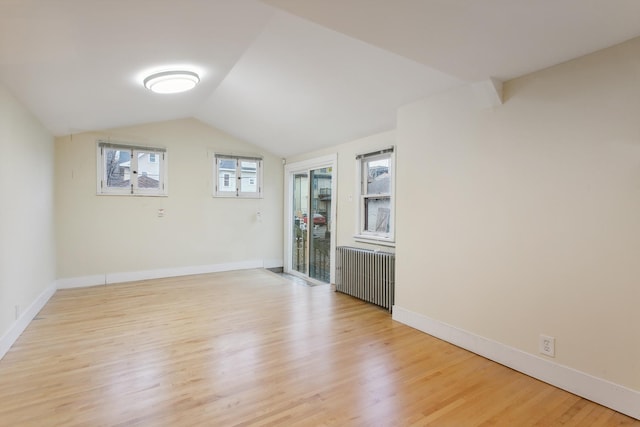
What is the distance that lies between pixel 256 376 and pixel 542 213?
2393mm

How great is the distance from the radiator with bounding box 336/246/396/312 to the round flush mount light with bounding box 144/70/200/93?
2.77 meters

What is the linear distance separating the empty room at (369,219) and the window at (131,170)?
288mm

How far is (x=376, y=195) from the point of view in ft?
14.4

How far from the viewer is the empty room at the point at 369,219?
1.96 meters

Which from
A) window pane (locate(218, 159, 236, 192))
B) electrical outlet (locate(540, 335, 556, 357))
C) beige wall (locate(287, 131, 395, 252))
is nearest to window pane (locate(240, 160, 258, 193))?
window pane (locate(218, 159, 236, 192))

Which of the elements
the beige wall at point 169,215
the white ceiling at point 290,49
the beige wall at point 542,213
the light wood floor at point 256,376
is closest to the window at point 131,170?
the beige wall at point 169,215

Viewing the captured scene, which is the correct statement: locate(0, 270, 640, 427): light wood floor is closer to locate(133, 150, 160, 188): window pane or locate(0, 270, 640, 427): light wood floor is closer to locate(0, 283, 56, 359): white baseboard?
locate(0, 283, 56, 359): white baseboard

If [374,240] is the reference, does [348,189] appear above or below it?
above

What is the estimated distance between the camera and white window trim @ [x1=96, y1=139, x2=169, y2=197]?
502 centimetres

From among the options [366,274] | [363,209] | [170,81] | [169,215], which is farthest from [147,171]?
[366,274]

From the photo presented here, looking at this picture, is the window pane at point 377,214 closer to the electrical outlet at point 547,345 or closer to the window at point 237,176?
the electrical outlet at point 547,345

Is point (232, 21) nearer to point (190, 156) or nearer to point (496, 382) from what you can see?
point (496, 382)

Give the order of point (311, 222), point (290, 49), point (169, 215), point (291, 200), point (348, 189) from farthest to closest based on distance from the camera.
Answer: point (291, 200)
point (311, 222)
point (169, 215)
point (348, 189)
point (290, 49)

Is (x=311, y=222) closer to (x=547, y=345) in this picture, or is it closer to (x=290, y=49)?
(x=290, y=49)
